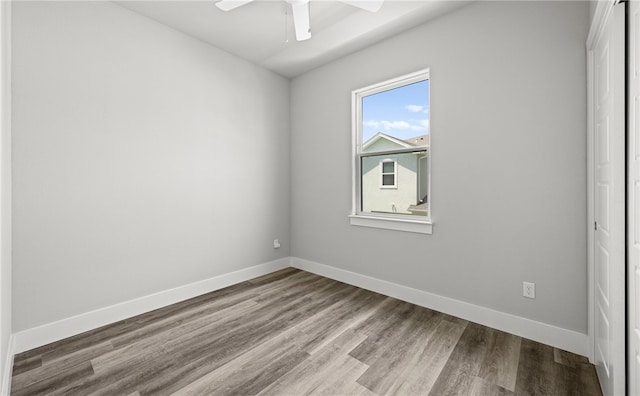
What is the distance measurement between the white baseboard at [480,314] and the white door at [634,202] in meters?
0.88

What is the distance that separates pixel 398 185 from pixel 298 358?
1965 mm

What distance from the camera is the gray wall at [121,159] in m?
2.08

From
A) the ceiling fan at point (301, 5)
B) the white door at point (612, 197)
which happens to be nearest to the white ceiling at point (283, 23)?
the ceiling fan at point (301, 5)

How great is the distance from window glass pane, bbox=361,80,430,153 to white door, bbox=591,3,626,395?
1.34 metres

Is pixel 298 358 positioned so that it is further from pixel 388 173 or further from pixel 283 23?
pixel 283 23

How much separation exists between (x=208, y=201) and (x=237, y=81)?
4.86ft

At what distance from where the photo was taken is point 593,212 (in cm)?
185

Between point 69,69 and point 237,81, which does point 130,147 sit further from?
point 237,81

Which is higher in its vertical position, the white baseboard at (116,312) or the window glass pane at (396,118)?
the window glass pane at (396,118)

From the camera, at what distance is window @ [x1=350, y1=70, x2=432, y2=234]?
285cm

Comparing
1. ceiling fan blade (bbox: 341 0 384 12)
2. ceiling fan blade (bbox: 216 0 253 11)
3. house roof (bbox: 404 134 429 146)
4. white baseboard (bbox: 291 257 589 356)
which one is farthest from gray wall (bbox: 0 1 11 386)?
house roof (bbox: 404 134 429 146)

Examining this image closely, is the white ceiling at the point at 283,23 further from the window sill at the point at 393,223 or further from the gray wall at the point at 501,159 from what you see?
the window sill at the point at 393,223

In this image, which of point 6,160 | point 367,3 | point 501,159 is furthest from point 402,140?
point 6,160

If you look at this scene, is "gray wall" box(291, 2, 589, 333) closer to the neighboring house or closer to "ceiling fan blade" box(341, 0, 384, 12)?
the neighboring house
